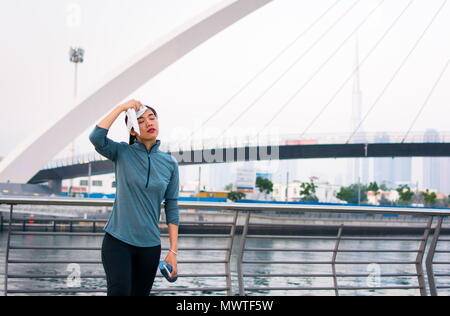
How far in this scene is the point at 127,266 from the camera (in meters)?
2.52

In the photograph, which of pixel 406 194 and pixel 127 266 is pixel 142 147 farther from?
pixel 406 194

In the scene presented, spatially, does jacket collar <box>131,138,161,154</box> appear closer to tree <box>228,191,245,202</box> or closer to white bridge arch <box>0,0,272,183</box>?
white bridge arch <box>0,0,272,183</box>

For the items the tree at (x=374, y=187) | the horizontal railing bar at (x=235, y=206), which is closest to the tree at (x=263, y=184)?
the tree at (x=374, y=187)

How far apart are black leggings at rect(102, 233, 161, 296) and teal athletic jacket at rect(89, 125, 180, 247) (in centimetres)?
3

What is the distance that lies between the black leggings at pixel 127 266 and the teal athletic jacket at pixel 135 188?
3cm

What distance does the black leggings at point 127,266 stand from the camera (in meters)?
2.49

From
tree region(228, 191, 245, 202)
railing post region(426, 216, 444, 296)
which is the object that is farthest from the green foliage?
railing post region(426, 216, 444, 296)

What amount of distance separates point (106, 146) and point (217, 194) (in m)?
57.5

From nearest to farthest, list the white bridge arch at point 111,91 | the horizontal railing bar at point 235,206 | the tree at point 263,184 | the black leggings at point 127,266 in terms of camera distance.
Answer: the black leggings at point 127,266 < the horizontal railing bar at point 235,206 < the white bridge arch at point 111,91 < the tree at point 263,184

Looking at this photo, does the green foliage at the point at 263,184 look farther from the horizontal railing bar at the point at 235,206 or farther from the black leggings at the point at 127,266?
the black leggings at the point at 127,266

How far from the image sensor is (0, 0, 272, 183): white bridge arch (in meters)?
17.9

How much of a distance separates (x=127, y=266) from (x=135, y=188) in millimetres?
310
